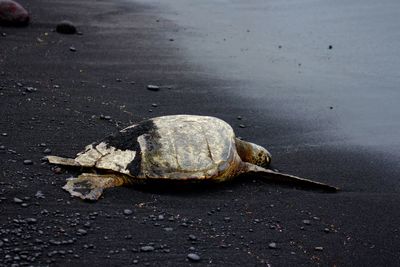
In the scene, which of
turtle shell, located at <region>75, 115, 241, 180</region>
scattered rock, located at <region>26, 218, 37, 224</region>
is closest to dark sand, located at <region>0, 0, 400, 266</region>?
scattered rock, located at <region>26, 218, 37, 224</region>

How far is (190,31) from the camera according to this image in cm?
792

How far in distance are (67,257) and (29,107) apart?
7.39 ft

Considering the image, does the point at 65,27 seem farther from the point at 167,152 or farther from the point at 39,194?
the point at 39,194

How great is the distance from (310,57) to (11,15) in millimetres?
4075

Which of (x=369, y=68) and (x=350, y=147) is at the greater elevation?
(x=369, y=68)

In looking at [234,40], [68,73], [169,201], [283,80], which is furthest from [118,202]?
[234,40]

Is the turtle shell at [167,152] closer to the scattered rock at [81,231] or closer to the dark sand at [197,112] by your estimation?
the dark sand at [197,112]

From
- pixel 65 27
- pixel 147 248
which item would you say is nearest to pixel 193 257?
pixel 147 248

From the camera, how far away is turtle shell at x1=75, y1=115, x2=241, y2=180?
351 centimetres

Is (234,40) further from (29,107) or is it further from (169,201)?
(169,201)

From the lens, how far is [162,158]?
3547 mm

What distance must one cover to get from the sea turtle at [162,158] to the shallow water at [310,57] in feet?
4.56

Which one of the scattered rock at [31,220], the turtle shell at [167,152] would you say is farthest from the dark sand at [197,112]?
the turtle shell at [167,152]

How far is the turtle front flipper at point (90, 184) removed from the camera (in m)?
3.28
